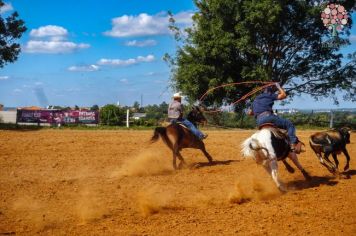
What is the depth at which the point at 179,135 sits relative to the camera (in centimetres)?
1238

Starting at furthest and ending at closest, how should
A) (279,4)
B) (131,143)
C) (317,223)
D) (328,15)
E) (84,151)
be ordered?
(279,4)
(328,15)
(131,143)
(84,151)
(317,223)

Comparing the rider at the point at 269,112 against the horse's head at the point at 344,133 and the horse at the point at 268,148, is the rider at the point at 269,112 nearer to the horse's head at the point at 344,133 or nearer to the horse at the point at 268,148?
the horse at the point at 268,148

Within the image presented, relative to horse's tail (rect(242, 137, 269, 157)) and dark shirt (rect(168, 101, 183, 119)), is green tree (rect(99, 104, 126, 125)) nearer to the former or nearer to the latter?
dark shirt (rect(168, 101, 183, 119))

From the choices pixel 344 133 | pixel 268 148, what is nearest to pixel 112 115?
pixel 344 133

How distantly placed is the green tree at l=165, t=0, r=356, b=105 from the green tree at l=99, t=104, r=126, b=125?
3.64 metres

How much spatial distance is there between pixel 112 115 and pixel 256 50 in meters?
8.86

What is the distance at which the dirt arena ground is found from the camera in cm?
678

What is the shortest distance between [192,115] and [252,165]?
1.97 m

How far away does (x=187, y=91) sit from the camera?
2867 cm

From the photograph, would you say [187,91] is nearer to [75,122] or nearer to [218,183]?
[75,122]

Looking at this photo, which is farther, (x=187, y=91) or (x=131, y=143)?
(x=187, y=91)

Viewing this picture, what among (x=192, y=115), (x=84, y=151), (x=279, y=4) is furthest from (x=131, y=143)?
(x=279, y=4)

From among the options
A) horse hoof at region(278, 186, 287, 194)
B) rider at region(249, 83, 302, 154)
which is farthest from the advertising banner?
horse hoof at region(278, 186, 287, 194)

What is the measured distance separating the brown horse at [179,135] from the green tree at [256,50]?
14.8 meters
